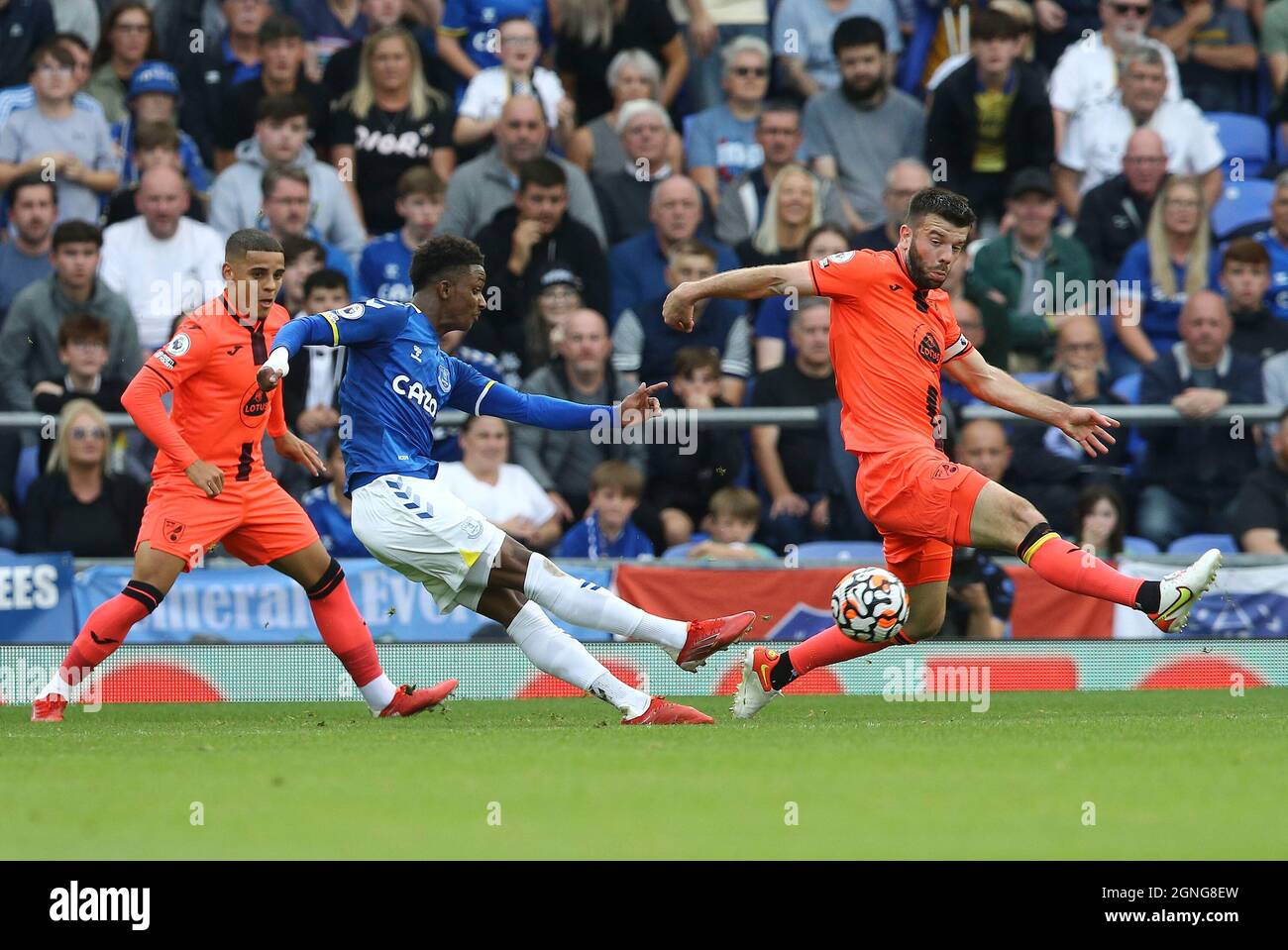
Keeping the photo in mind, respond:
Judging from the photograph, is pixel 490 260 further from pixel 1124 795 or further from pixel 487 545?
pixel 1124 795

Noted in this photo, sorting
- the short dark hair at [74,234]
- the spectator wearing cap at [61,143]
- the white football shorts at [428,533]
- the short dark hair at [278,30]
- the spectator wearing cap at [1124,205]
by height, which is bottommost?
the white football shorts at [428,533]

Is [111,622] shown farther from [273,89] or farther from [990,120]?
[990,120]

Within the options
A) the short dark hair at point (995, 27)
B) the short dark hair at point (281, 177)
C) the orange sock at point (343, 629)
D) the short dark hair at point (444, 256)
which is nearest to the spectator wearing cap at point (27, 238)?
the short dark hair at point (281, 177)

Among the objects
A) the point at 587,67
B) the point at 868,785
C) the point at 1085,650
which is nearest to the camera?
the point at 868,785

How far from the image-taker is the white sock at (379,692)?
1022 centimetres

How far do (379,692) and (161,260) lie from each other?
643cm

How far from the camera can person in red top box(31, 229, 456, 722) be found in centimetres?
1000

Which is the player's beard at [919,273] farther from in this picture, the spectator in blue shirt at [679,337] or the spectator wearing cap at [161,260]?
the spectator wearing cap at [161,260]

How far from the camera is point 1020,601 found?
13258mm

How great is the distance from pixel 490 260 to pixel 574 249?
66 centimetres

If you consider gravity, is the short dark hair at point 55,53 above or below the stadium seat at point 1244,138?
above

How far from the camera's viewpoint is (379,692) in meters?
10.2

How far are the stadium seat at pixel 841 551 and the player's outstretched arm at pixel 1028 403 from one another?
3593 millimetres

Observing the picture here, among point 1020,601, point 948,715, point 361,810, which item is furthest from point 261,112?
point 361,810
